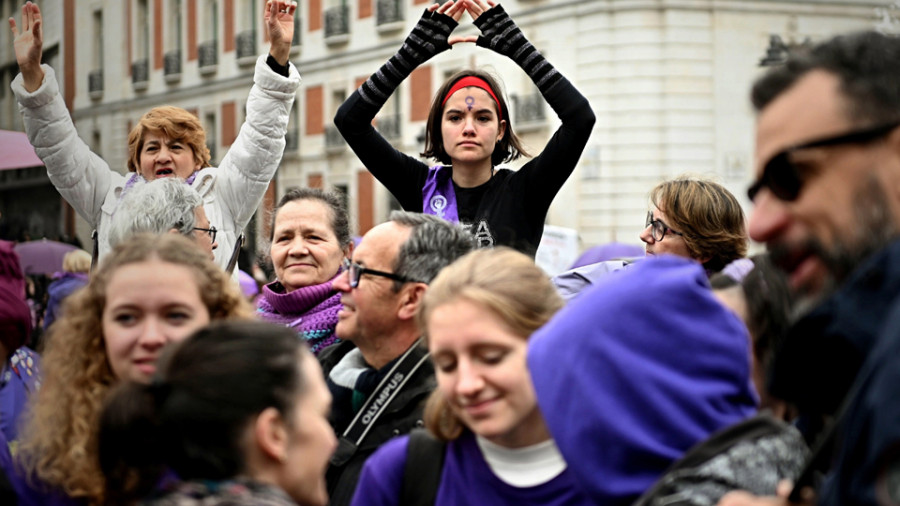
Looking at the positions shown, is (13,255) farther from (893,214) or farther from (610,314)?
(893,214)

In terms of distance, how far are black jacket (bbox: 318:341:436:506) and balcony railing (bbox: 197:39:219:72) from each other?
36810mm

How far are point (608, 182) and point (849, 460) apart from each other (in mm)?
26090

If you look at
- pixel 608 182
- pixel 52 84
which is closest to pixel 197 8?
pixel 608 182

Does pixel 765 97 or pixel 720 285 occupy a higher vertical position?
pixel 765 97

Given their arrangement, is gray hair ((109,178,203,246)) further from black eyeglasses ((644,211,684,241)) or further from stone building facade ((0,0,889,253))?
stone building facade ((0,0,889,253))

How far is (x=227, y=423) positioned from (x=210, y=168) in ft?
9.76

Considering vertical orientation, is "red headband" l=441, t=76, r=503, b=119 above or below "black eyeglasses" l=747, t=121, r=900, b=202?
above

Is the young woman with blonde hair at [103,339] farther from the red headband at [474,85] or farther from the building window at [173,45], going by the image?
the building window at [173,45]

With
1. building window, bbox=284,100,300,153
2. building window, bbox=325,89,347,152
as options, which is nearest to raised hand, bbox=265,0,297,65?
building window, bbox=325,89,347,152

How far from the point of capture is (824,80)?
6.08 ft

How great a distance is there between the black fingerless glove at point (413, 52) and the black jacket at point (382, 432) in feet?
5.32

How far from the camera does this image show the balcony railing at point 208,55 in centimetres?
3903

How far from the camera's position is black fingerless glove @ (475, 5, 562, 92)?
15.2ft

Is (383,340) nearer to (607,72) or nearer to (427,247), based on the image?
(427,247)
